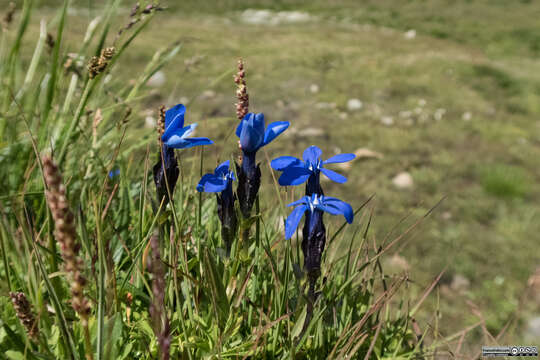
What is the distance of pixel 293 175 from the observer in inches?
46.7

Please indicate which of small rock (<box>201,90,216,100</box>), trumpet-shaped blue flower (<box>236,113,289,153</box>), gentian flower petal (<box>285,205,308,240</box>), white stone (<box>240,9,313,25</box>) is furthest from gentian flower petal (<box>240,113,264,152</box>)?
white stone (<box>240,9,313,25</box>)

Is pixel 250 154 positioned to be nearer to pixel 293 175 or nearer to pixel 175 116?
pixel 293 175

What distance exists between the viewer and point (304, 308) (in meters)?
1.29

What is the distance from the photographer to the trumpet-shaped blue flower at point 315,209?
1117mm

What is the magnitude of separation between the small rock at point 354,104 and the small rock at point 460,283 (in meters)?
3.63

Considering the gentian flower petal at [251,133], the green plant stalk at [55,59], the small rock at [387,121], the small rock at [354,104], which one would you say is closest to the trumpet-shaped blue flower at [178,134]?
the gentian flower petal at [251,133]

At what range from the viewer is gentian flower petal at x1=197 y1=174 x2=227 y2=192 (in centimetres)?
123

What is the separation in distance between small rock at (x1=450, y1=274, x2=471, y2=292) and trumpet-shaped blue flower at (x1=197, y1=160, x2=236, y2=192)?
257 cm

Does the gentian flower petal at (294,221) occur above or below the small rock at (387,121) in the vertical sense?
above

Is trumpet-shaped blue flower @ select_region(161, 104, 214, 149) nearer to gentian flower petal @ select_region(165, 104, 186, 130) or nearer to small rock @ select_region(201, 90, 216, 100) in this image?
gentian flower petal @ select_region(165, 104, 186, 130)

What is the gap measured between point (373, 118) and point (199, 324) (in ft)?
17.5

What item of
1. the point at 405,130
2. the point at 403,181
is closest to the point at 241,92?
the point at 403,181

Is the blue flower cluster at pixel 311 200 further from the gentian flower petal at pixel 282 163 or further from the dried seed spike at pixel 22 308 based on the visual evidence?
the dried seed spike at pixel 22 308

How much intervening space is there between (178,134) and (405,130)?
5066 mm
